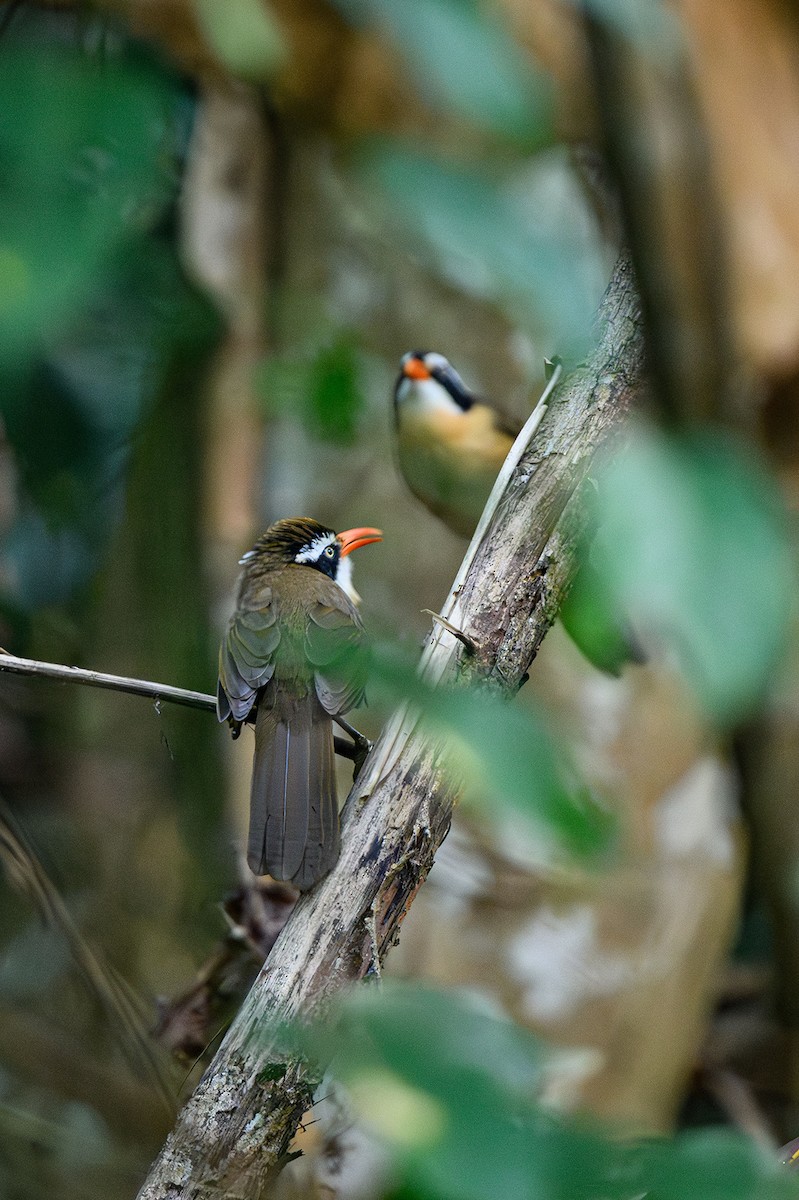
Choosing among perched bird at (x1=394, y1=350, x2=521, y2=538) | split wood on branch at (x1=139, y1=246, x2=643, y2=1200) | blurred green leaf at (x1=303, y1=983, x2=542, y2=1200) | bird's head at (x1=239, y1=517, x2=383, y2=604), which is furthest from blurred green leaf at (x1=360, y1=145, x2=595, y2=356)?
perched bird at (x1=394, y1=350, x2=521, y2=538)

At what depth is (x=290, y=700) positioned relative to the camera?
2.13 meters

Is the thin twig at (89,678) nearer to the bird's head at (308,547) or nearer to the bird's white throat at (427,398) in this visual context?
the bird's head at (308,547)

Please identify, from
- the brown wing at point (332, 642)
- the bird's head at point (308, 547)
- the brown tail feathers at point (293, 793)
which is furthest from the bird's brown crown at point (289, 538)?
the brown tail feathers at point (293, 793)

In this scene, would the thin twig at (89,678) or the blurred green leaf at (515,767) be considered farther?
the thin twig at (89,678)

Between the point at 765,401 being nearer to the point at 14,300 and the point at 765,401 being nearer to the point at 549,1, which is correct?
the point at 549,1

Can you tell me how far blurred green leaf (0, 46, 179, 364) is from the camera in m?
0.74

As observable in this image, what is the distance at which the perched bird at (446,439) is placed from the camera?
3721 millimetres

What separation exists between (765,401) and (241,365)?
1.87 metres

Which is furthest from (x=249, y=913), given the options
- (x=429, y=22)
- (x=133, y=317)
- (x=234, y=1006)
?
(x=429, y=22)

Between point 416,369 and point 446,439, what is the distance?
302 millimetres

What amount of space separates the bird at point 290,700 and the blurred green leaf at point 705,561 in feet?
3.22

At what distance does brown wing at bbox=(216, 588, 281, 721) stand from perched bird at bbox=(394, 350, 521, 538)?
148cm

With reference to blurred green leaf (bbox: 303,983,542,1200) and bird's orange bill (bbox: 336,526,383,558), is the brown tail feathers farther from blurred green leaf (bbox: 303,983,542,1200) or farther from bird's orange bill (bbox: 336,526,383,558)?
blurred green leaf (bbox: 303,983,542,1200)

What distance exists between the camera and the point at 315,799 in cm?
189
